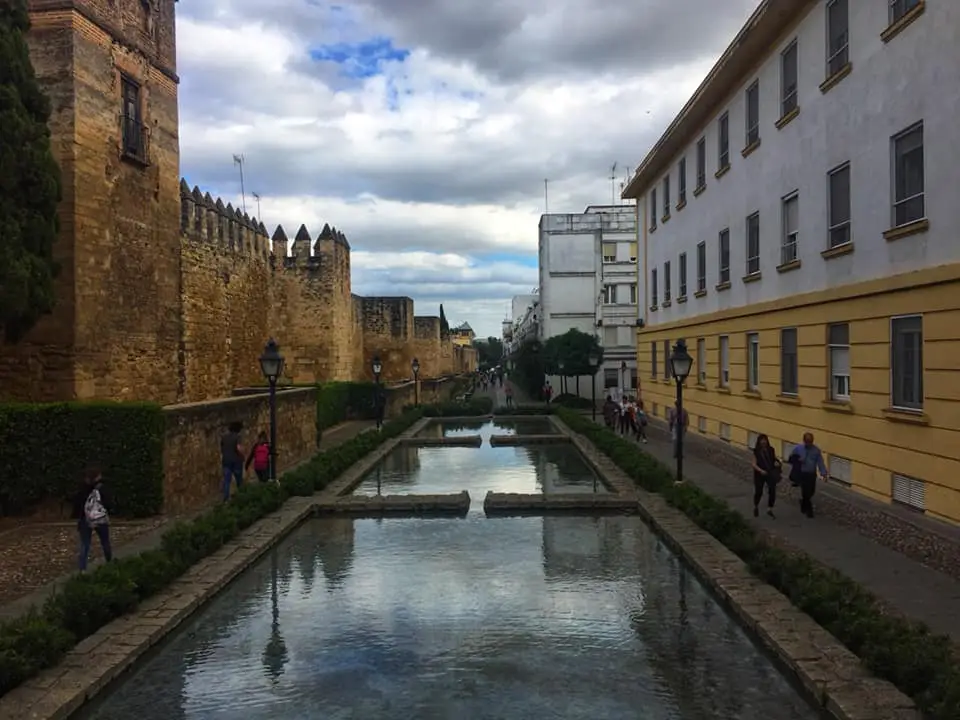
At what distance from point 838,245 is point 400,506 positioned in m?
8.97

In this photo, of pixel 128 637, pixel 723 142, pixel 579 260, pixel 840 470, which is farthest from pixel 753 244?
pixel 579 260

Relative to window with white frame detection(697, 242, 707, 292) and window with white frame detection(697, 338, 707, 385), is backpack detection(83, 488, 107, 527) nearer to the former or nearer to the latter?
window with white frame detection(697, 338, 707, 385)

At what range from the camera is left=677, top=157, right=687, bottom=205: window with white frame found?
1047 inches

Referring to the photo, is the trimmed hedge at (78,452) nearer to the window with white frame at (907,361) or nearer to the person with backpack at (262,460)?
the person with backpack at (262,460)

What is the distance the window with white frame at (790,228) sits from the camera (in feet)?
56.2

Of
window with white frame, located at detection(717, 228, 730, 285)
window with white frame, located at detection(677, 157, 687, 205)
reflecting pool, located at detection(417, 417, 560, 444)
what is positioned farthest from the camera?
reflecting pool, located at detection(417, 417, 560, 444)

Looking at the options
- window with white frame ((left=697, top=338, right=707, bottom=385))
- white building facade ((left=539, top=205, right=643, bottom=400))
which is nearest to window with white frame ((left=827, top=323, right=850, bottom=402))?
window with white frame ((left=697, top=338, right=707, bottom=385))

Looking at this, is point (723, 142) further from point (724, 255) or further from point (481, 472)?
point (481, 472)

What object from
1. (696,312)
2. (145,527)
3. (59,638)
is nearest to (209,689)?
(59,638)

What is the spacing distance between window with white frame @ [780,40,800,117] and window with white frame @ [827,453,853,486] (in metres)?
7.00

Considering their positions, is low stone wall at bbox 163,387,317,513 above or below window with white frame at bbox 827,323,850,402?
below

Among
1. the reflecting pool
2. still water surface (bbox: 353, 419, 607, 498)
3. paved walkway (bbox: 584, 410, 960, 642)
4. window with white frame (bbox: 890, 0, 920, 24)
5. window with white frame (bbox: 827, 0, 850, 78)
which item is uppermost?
window with white frame (bbox: 827, 0, 850, 78)

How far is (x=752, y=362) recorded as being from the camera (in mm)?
20344

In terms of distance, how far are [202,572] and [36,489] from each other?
17.1ft
